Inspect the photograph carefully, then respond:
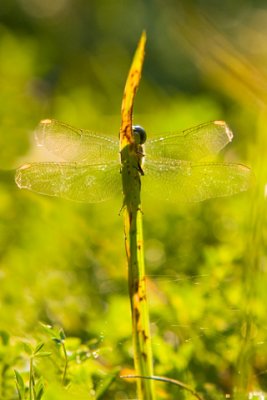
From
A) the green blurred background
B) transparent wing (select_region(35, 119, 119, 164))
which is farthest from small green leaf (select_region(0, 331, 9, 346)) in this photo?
transparent wing (select_region(35, 119, 119, 164))

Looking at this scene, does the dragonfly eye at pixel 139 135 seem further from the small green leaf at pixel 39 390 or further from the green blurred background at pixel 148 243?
the small green leaf at pixel 39 390

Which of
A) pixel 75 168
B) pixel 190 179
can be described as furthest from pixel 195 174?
pixel 75 168

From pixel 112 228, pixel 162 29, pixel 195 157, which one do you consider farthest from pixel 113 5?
pixel 195 157

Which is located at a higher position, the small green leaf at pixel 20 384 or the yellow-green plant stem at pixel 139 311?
the yellow-green plant stem at pixel 139 311

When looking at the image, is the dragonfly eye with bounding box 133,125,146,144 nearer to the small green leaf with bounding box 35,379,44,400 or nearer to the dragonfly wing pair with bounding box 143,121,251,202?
the dragonfly wing pair with bounding box 143,121,251,202

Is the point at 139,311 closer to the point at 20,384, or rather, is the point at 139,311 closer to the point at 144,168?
the point at 20,384

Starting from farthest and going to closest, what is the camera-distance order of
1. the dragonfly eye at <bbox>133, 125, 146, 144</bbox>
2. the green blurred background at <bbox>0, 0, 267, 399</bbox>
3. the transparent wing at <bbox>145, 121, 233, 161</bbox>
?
the transparent wing at <bbox>145, 121, 233, 161</bbox>, the green blurred background at <bbox>0, 0, 267, 399</bbox>, the dragonfly eye at <bbox>133, 125, 146, 144</bbox>

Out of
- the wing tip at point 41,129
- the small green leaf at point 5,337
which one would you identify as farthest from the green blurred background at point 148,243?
the wing tip at point 41,129
